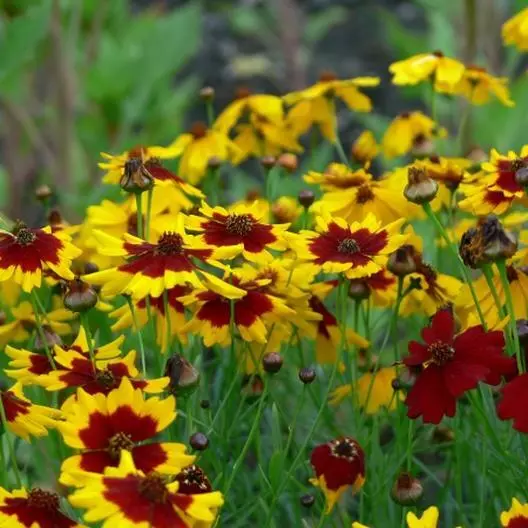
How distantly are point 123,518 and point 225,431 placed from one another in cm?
35

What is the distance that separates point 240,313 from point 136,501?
0.27m


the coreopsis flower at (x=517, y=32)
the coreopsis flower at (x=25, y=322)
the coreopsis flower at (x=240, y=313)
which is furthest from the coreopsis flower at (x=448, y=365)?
the coreopsis flower at (x=517, y=32)

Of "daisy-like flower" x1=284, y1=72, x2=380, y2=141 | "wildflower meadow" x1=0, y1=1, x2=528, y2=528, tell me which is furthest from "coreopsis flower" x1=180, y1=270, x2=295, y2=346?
"daisy-like flower" x1=284, y1=72, x2=380, y2=141

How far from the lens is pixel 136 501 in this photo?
0.60m

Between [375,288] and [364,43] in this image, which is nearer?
[375,288]

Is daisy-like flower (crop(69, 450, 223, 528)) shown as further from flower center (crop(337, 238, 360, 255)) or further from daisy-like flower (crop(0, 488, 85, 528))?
flower center (crop(337, 238, 360, 255))

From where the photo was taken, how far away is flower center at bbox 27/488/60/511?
671 millimetres

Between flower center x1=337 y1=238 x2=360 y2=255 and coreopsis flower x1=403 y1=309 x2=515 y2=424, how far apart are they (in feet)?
0.29

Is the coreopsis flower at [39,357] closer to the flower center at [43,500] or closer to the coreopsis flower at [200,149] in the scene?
the flower center at [43,500]

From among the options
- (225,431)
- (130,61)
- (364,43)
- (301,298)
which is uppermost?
(301,298)

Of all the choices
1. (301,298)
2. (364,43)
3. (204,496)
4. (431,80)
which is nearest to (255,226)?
(301,298)

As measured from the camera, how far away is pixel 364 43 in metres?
3.88

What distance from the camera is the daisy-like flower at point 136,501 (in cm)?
59

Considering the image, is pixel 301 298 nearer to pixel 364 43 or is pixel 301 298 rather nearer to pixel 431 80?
pixel 431 80
